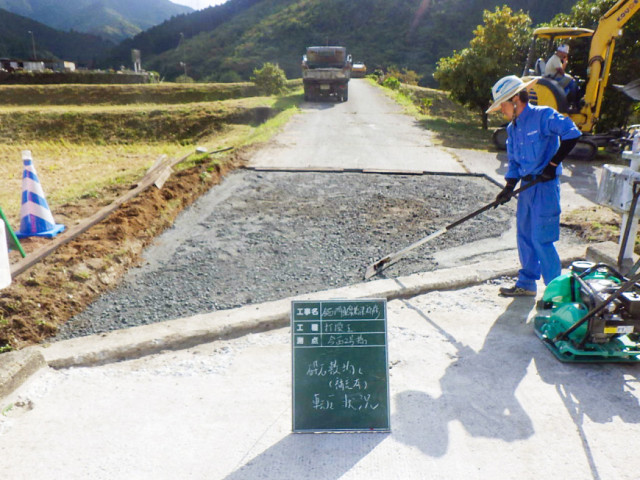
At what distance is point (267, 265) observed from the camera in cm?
474

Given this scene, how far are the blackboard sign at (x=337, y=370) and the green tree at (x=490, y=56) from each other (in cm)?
1320

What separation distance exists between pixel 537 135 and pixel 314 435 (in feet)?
8.91

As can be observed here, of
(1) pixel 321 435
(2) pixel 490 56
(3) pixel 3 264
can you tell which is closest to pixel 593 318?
(1) pixel 321 435

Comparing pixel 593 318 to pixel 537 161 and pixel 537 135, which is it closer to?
pixel 537 161

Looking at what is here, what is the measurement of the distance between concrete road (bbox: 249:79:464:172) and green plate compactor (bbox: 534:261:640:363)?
18.2 feet

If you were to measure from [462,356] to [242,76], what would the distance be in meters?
63.1

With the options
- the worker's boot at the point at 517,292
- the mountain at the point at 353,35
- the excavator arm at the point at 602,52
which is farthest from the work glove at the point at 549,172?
the mountain at the point at 353,35

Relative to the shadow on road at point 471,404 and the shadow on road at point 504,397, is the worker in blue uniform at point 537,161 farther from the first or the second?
the shadow on road at point 471,404

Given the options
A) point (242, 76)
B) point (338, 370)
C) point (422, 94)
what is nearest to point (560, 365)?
point (338, 370)

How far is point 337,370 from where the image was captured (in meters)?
2.53

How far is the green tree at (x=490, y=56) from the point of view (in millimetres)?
14016

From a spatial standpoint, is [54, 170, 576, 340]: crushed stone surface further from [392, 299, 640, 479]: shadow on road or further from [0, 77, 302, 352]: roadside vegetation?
[392, 299, 640, 479]: shadow on road

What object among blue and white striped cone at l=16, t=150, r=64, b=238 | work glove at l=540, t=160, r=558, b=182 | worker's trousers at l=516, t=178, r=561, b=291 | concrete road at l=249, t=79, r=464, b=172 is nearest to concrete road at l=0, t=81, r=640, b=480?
worker's trousers at l=516, t=178, r=561, b=291

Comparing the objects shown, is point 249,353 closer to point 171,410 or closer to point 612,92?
point 171,410
